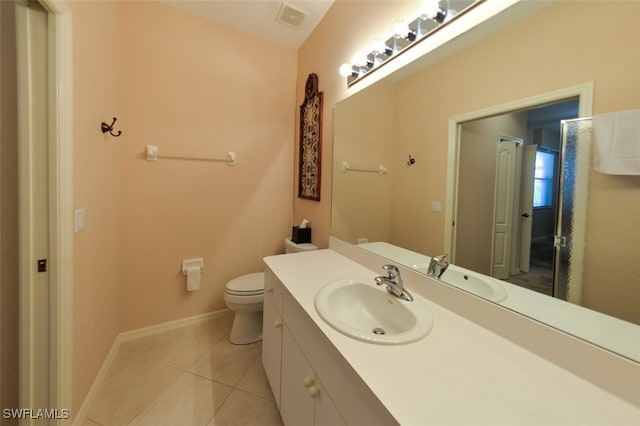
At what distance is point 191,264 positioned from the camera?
2098 mm

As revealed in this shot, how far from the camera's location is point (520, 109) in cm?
78

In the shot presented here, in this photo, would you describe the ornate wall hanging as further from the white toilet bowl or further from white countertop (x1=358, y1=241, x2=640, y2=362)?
white countertop (x1=358, y1=241, x2=640, y2=362)

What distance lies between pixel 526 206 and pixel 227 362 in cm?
193

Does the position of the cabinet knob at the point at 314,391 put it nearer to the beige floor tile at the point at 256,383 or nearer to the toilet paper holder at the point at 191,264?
the beige floor tile at the point at 256,383

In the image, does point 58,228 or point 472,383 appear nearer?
point 472,383

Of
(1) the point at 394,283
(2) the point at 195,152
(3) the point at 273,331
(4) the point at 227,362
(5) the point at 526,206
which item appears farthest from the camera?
(2) the point at 195,152

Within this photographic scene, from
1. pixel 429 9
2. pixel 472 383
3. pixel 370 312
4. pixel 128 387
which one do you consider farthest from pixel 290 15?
pixel 128 387

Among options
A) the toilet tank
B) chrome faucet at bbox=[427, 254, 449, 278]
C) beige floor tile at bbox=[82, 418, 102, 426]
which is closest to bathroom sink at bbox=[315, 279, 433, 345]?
chrome faucet at bbox=[427, 254, 449, 278]

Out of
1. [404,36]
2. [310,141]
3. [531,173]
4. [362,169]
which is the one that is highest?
[404,36]

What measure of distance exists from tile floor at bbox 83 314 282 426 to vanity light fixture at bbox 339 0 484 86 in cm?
205

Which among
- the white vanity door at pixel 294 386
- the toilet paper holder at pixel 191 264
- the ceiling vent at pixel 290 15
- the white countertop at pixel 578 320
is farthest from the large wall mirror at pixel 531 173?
the toilet paper holder at pixel 191 264

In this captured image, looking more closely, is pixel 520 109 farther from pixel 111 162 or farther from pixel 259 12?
pixel 111 162

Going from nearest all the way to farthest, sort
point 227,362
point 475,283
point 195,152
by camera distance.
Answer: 1. point 475,283
2. point 227,362
3. point 195,152

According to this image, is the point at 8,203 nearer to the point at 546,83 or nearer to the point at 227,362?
the point at 227,362
